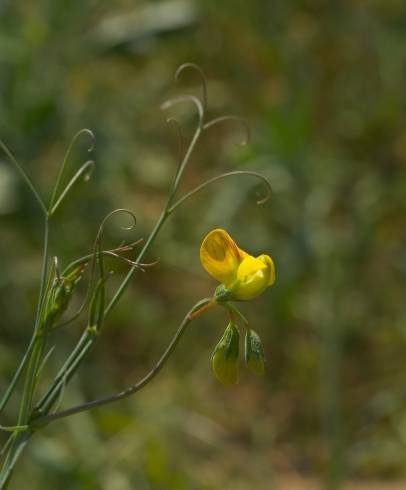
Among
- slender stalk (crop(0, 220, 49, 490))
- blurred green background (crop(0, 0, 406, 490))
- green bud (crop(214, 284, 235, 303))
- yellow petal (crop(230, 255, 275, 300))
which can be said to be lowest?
blurred green background (crop(0, 0, 406, 490))

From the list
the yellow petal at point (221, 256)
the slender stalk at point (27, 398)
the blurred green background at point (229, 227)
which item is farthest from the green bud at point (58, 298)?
the blurred green background at point (229, 227)

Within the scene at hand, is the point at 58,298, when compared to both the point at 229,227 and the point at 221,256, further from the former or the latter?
the point at 229,227

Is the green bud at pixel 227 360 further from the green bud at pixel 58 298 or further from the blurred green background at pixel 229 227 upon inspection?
the blurred green background at pixel 229 227

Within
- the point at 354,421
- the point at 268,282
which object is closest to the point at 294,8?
the point at 354,421

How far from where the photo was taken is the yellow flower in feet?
3.90

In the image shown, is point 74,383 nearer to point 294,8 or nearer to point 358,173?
point 358,173

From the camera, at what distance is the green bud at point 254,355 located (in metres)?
1.18

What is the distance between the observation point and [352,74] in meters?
3.98

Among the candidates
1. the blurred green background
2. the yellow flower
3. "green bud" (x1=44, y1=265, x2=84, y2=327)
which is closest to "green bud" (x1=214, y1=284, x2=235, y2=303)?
the yellow flower

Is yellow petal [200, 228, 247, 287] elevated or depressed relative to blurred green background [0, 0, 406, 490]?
elevated

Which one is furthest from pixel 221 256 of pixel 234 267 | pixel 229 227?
pixel 229 227

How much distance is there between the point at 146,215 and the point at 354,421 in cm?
94

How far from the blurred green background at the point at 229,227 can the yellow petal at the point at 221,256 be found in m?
1.34

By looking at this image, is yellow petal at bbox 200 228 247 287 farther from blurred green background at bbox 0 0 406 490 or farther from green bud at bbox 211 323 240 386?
blurred green background at bbox 0 0 406 490
